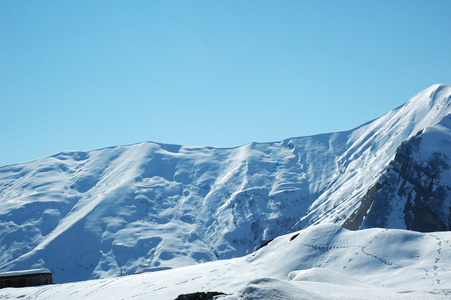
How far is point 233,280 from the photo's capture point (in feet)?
103

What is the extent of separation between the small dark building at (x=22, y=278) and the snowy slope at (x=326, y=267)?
71.6 ft

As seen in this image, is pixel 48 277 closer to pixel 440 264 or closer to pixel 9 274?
pixel 9 274

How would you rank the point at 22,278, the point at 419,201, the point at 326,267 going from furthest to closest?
the point at 419,201
the point at 22,278
the point at 326,267

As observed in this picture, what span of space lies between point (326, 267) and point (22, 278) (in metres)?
42.6

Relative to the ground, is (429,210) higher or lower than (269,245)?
lower

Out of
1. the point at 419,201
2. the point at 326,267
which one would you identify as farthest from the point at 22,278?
the point at 419,201

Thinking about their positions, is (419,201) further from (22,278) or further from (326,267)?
(326,267)

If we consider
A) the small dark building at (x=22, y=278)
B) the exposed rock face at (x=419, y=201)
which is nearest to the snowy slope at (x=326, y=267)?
the small dark building at (x=22, y=278)

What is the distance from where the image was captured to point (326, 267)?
29.9 metres

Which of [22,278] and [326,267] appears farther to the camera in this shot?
[22,278]

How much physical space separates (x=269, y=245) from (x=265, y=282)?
20705 millimetres

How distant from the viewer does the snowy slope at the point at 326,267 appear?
80.7 feet

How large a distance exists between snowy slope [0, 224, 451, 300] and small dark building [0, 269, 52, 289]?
21839mm

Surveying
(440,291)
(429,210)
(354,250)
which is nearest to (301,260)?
(354,250)
